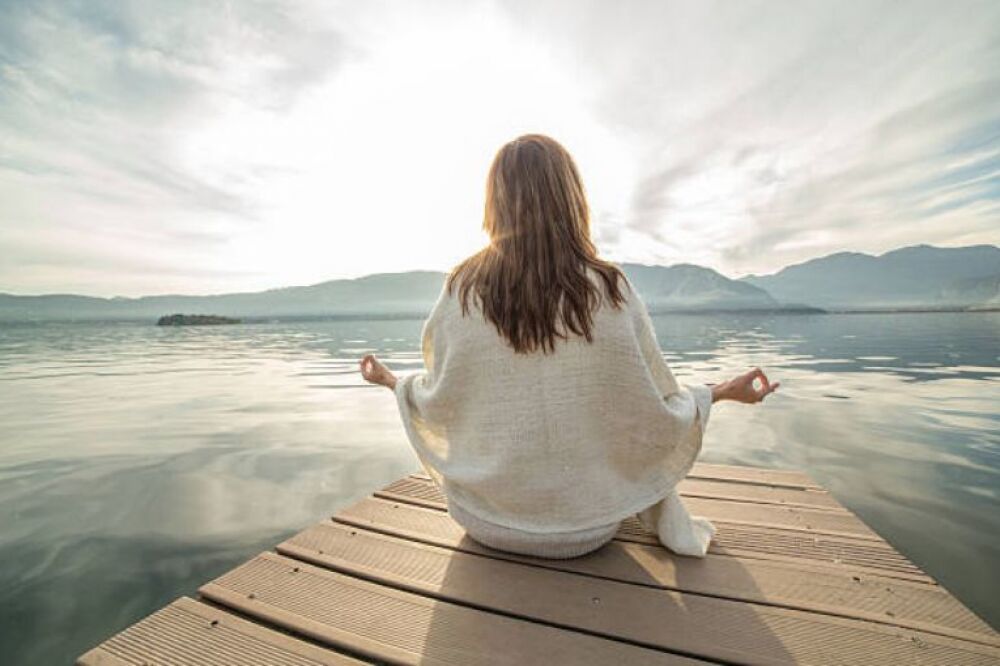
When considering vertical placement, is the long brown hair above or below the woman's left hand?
above

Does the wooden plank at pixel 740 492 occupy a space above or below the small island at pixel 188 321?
below

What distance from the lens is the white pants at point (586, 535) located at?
2164 millimetres

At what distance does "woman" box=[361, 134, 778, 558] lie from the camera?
1.92 metres

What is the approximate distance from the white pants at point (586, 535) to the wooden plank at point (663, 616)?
0.29ft

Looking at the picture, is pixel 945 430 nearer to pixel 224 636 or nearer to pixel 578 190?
pixel 578 190

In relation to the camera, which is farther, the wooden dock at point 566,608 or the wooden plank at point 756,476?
the wooden plank at point 756,476

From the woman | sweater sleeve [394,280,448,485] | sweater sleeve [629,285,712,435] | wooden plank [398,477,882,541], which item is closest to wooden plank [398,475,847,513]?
wooden plank [398,477,882,541]

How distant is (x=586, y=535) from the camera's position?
2.16 metres

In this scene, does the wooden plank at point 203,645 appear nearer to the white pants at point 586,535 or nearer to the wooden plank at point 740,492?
the white pants at point 586,535

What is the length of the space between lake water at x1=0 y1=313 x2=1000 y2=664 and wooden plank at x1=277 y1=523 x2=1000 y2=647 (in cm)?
162

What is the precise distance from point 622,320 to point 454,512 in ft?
4.05

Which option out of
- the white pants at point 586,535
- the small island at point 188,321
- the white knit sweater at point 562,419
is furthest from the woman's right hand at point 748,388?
the small island at point 188,321

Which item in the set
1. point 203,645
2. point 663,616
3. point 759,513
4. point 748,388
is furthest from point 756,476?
point 203,645

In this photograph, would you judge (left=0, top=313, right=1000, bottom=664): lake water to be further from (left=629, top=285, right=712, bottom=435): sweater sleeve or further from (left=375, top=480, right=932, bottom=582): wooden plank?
(left=629, top=285, right=712, bottom=435): sweater sleeve
